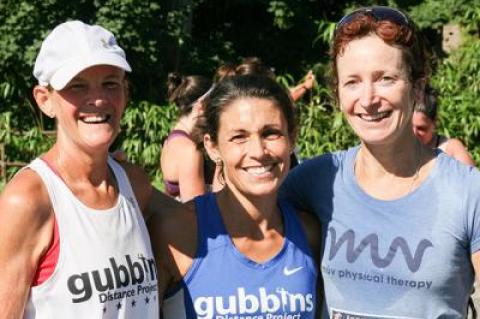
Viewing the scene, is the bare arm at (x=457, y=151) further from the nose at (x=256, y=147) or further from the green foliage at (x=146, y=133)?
the green foliage at (x=146, y=133)

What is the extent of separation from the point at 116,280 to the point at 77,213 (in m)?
0.21

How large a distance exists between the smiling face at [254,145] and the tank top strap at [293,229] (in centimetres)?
12

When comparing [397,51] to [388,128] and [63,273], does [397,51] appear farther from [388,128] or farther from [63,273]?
[63,273]

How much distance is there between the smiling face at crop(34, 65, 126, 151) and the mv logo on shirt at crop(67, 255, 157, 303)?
340 mm

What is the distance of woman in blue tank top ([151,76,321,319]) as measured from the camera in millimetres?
2656

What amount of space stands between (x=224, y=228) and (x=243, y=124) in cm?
33

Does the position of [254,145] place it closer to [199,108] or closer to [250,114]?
[250,114]

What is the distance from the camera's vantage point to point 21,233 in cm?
230

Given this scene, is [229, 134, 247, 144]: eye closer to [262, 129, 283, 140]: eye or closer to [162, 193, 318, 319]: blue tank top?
[262, 129, 283, 140]: eye

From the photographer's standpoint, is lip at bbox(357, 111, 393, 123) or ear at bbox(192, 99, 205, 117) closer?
lip at bbox(357, 111, 393, 123)

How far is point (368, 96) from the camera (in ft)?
8.44

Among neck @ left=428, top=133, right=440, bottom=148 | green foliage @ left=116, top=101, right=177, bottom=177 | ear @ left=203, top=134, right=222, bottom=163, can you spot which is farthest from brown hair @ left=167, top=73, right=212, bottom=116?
green foliage @ left=116, top=101, right=177, bottom=177

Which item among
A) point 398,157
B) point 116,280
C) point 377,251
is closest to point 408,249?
point 377,251

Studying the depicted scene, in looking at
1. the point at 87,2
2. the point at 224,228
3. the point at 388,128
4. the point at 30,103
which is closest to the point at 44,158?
the point at 224,228
